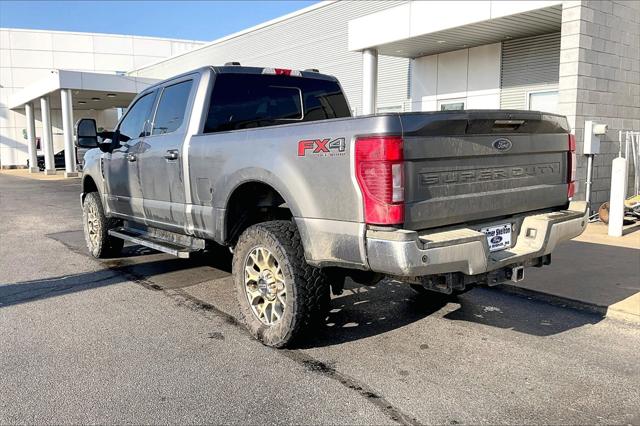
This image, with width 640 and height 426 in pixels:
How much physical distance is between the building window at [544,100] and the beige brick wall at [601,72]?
1951 mm

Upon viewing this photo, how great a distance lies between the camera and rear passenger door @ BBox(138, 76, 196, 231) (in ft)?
17.1

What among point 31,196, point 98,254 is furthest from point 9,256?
point 31,196

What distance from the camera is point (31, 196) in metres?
18.0

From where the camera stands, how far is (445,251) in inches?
131

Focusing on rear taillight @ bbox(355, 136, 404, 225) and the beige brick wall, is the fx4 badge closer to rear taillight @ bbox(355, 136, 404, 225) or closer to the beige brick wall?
rear taillight @ bbox(355, 136, 404, 225)

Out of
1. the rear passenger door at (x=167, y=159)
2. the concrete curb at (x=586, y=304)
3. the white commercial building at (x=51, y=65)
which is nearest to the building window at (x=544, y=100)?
the concrete curb at (x=586, y=304)

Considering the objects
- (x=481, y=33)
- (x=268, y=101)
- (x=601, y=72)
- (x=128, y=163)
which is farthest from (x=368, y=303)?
(x=481, y=33)

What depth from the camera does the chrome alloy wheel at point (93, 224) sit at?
736 cm

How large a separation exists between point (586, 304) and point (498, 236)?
201 centimetres

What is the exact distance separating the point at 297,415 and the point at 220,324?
1762mm

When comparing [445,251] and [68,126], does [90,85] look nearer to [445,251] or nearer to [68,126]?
[68,126]

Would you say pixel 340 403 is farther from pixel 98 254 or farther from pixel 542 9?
pixel 542 9

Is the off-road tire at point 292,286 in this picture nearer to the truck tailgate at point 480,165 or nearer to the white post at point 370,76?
the truck tailgate at point 480,165

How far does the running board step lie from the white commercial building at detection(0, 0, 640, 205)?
320 inches
